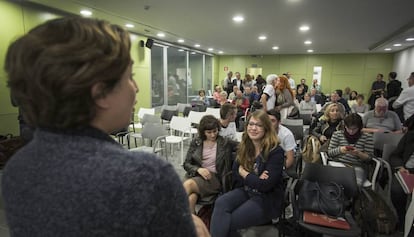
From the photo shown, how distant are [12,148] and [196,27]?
436cm

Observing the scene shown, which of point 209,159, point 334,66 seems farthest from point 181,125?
point 334,66

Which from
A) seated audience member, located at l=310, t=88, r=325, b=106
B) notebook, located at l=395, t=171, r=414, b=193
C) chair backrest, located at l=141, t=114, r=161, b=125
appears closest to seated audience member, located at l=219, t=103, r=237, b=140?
notebook, located at l=395, t=171, r=414, b=193

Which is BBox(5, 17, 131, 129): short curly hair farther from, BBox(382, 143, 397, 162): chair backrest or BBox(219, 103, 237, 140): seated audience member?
BBox(382, 143, 397, 162): chair backrest

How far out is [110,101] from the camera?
50 centimetres

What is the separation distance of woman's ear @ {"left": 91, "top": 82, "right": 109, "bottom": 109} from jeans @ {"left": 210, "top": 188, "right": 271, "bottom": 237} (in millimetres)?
1820

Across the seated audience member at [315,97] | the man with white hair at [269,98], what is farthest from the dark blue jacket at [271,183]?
the seated audience member at [315,97]

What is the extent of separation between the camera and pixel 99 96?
1.56ft

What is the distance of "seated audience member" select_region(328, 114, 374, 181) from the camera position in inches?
114

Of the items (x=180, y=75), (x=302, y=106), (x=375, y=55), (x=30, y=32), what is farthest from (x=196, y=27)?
(x=375, y=55)

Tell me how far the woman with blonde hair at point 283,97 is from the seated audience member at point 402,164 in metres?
2.05

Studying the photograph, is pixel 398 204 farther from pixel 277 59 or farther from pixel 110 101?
pixel 277 59

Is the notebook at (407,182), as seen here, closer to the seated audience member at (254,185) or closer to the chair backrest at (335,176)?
the chair backrest at (335,176)

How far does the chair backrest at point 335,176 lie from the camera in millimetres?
2241

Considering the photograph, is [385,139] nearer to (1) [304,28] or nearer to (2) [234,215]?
(2) [234,215]
